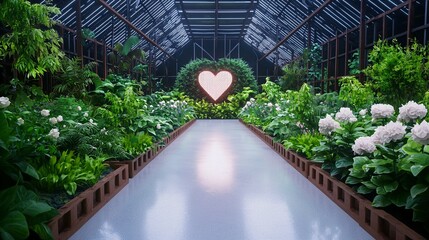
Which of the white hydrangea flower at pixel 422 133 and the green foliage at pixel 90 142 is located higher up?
the white hydrangea flower at pixel 422 133

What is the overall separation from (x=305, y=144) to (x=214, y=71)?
567 inches

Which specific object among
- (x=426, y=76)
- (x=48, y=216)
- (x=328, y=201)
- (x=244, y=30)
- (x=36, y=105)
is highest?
(x=244, y=30)

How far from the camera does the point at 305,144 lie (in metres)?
5.20

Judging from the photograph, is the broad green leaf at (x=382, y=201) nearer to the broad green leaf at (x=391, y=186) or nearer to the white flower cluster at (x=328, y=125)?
the broad green leaf at (x=391, y=186)

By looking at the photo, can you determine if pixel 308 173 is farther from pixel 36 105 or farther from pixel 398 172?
pixel 36 105

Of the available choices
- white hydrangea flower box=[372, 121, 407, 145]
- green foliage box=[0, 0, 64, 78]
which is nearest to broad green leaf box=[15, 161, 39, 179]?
white hydrangea flower box=[372, 121, 407, 145]

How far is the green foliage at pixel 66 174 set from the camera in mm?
3148

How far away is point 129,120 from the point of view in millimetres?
6141

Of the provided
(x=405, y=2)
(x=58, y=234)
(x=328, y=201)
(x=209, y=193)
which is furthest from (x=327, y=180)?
(x=405, y=2)

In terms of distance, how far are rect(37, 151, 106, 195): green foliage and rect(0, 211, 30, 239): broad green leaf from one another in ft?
4.34

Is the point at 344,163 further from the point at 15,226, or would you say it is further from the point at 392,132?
the point at 15,226

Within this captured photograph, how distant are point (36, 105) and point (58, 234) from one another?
2.83 m

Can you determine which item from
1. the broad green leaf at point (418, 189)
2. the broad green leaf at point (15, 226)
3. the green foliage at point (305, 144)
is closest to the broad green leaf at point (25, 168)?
the broad green leaf at point (15, 226)

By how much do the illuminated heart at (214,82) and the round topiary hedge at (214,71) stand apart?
124 cm
